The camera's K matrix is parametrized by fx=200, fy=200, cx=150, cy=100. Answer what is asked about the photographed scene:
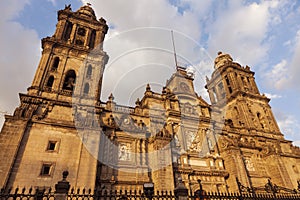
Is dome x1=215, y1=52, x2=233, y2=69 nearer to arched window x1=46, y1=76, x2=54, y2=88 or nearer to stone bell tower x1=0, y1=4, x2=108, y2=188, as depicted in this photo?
stone bell tower x1=0, y1=4, x2=108, y2=188

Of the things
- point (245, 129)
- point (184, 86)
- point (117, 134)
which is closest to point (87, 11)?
point (184, 86)

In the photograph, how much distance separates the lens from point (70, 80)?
72.5 ft

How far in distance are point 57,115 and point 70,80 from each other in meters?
5.39

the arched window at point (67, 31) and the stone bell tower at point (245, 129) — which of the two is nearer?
the stone bell tower at point (245, 129)

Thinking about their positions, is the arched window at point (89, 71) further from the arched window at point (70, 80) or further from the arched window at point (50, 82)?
the arched window at point (50, 82)

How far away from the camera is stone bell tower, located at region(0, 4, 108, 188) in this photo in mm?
14383

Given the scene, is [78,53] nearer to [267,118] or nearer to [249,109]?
[249,109]

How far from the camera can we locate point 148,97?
23953 millimetres

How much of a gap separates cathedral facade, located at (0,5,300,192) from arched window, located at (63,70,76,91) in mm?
109

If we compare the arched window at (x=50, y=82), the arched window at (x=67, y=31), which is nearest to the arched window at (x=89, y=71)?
the arched window at (x=50, y=82)

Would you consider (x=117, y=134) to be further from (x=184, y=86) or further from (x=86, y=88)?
(x=184, y=86)

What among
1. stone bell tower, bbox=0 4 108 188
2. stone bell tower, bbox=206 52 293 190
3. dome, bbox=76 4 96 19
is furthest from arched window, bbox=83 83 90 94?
Answer: stone bell tower, bbox=206 52 293 190

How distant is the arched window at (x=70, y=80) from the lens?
849 inches

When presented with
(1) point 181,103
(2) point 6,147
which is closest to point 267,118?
(1) point 181,103
